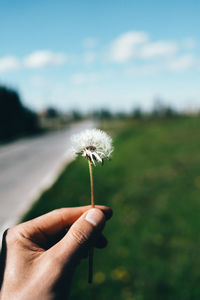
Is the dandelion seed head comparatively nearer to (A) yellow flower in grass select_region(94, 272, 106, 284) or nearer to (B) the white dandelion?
(B) the white dandelion

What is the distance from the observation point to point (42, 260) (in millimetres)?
1494

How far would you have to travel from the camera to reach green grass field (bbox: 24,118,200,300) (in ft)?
13.2

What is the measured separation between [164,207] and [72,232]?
5.85 meters

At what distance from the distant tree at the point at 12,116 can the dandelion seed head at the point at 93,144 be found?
3526 centimetres

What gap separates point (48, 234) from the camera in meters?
1.77

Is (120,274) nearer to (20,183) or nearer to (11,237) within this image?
(11,237)

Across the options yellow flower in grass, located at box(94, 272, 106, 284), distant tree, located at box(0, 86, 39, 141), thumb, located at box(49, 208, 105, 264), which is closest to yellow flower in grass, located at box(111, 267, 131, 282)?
yellow flower in grass, located at box(94, 272, 106, 284)

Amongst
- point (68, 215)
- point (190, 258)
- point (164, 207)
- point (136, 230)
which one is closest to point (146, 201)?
point (164, 207)

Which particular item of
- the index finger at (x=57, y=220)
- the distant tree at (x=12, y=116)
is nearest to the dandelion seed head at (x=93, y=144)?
the index finger at (x=57, y=220)

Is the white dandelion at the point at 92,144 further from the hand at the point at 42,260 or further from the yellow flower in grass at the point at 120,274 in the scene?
the yellow flower in grass at the point at 120,274

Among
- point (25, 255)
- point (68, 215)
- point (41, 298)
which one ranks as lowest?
point (41, 298)

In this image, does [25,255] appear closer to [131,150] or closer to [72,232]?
[72,232]

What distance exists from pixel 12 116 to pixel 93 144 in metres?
40.2

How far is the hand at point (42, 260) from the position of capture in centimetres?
142
